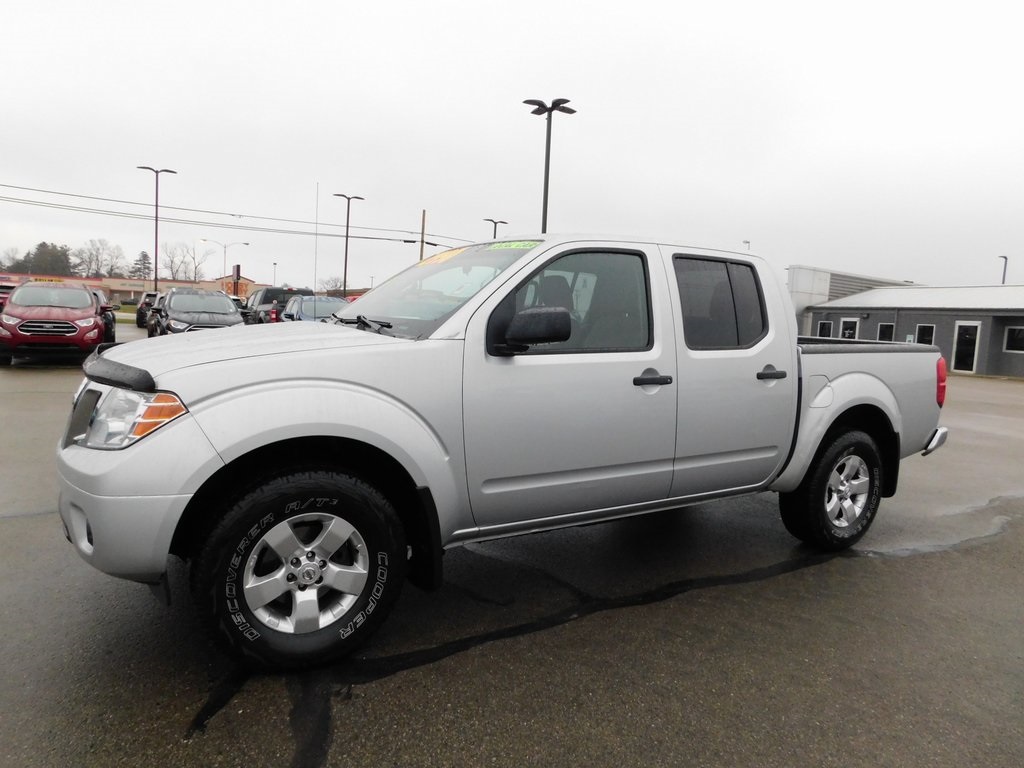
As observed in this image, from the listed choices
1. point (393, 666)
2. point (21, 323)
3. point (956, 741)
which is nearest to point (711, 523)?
point (956, 741)

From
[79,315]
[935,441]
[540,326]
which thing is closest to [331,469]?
[540,326]

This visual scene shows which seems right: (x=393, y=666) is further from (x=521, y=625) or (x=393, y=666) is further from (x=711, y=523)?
(x=711, y=523)

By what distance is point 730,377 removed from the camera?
3695 millimetres

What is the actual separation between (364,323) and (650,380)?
1430 mm

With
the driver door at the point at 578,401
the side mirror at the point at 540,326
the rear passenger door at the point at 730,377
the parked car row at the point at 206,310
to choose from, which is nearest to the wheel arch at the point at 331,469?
the driver door at the point at 578,401

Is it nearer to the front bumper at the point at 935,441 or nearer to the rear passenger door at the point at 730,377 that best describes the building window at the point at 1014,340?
the front bumper at the point at 935,441

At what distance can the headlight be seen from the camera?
248cm

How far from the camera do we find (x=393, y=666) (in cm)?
285

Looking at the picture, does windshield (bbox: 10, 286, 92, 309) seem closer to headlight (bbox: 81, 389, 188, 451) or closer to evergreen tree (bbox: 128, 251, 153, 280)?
headlight (bbox: 81, 389, 188, 451)

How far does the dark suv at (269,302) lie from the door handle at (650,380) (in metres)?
16.7

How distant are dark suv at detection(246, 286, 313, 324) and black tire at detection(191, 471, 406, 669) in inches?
664

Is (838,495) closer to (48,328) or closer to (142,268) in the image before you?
(48,328)

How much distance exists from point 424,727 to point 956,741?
191cm

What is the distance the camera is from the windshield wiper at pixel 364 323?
326 cm
